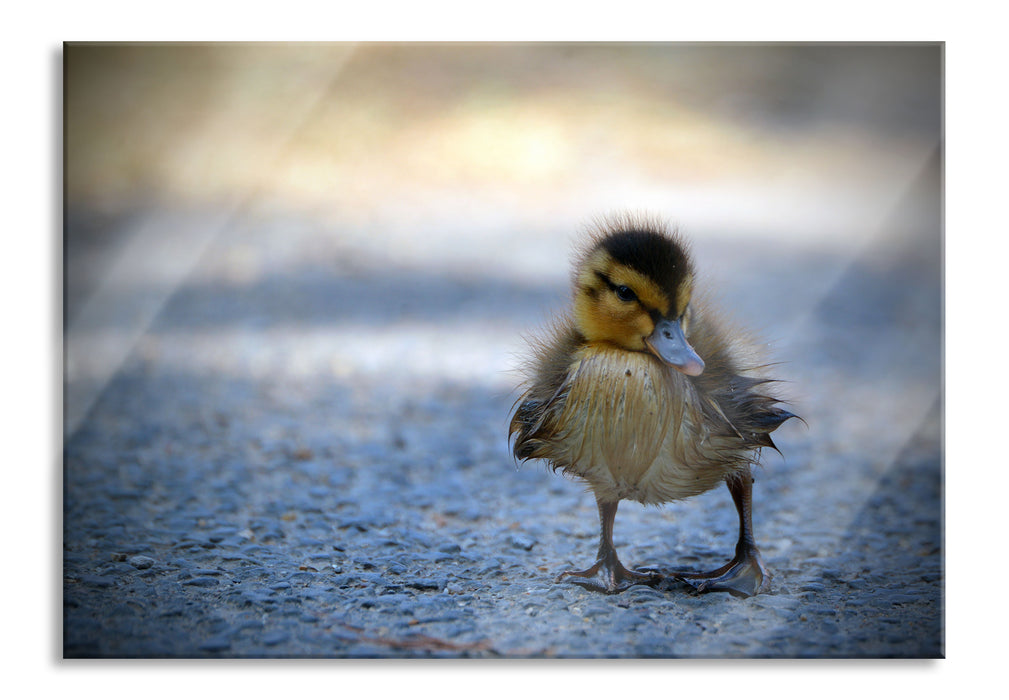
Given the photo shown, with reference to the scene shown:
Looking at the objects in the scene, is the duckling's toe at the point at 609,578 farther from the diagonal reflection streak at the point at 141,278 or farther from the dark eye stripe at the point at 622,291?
the diagonal reflection streak at the point at 141,278

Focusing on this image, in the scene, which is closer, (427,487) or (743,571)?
(743,571)

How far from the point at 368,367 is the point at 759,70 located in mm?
1215

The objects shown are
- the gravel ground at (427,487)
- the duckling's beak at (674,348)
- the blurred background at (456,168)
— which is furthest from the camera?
the blurred background at (456,168)

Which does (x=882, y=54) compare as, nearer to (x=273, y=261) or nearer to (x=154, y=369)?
(x=273, y=261)

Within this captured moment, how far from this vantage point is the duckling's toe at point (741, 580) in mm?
1616

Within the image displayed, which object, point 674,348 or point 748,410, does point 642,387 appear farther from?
point 748,410

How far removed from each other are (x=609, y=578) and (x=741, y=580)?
0.23m

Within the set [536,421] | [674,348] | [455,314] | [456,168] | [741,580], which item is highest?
[456,168]

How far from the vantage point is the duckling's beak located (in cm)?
141

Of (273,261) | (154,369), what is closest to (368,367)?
(273,261)

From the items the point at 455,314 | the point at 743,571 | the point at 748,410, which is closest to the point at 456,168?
the point at 455,314

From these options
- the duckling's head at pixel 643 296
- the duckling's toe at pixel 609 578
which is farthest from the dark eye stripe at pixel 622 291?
the duckling's toe at pixel 609 578

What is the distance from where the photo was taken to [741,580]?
162cm

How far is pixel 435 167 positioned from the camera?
2.00 meters
